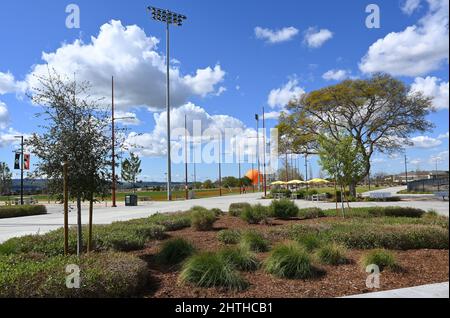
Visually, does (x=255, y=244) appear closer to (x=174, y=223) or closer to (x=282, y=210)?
(x=174, y=223)

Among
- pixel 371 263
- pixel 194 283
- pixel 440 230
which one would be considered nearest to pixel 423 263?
pixel 371 263

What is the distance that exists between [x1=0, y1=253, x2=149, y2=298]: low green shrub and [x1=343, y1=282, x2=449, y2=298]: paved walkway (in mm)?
3386

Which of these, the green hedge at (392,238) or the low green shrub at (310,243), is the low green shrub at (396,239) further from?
the low green shrub at (310,243)

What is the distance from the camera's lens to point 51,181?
916 centimetres

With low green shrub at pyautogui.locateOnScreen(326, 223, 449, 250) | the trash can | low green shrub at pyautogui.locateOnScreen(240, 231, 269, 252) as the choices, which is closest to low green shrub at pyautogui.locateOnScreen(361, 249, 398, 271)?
low green shrub at pyautogui.locateOnScreen(326, 223, 449, 250)

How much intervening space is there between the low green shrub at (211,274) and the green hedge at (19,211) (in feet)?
75.4

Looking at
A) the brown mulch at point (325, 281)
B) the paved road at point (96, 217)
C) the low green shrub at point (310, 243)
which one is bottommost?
the paved road at point (96, 217)

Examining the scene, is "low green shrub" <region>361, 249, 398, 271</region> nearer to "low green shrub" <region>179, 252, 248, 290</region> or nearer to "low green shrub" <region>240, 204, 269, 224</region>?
"low green shrub" <region>179, 252, 248, 290</region>

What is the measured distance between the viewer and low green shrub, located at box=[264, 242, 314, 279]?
7238mm

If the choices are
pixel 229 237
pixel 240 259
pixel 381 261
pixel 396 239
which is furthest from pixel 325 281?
pixel 229 237

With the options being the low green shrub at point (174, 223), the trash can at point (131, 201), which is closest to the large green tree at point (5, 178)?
the trash can at point (131, 201)

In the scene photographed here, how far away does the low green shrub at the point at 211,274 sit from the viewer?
261 inches

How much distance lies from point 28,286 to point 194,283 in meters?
2.42
